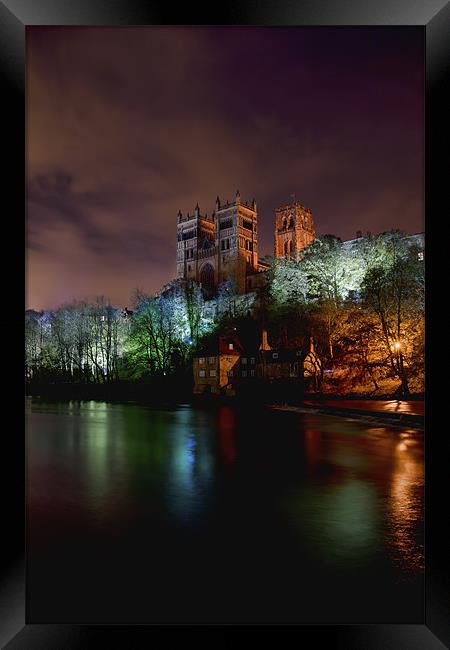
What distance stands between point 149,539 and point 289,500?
213 centimetres

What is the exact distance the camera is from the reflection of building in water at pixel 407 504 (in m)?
4.70

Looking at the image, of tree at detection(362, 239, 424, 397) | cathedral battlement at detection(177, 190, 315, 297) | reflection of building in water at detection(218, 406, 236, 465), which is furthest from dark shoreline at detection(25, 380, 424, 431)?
cathedral battlement at detection(177, 190, 315, 297)

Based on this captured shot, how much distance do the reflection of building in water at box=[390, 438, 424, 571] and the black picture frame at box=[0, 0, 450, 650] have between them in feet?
7.75

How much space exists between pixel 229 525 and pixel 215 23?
5323 millimetres

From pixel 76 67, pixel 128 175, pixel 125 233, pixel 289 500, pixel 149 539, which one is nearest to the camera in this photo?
pixel 149 539

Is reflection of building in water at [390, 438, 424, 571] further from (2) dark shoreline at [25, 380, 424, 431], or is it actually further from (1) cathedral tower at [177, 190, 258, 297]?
(1) cathedral tower at [177, 190, 258, 297]

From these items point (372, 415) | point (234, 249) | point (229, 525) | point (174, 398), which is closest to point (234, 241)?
point (234, 249)

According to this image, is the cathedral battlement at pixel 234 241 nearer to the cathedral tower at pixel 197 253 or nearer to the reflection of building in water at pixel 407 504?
the cathedral tower at pixel 197 253

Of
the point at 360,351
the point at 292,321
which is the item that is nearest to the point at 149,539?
the point at 360,351

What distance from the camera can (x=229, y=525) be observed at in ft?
20.0

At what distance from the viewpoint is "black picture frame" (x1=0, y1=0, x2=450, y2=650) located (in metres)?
2.33

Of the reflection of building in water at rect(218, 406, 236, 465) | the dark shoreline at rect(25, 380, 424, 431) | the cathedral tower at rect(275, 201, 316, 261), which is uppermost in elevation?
the cathedral tower at rect(275, 201, 316, 261)

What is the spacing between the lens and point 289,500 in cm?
679
